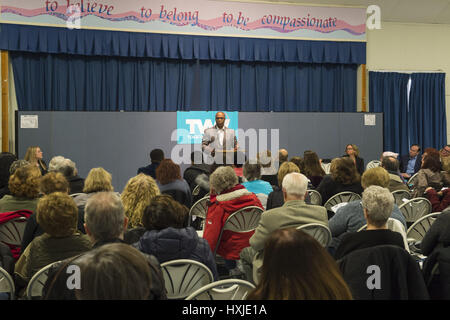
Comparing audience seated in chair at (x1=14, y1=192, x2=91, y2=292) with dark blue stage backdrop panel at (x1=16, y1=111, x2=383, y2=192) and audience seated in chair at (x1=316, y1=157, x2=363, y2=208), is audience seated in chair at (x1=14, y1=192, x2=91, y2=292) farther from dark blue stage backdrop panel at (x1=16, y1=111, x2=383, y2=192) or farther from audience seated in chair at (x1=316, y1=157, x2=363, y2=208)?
dark blue stage backdrop panel at (x1=16, y1=111, x2=383, y2=192)

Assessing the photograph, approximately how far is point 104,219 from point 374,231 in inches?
52.3

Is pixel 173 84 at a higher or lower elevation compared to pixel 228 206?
higher

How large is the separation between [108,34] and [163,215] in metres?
7.97

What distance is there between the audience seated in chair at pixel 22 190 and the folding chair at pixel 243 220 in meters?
1.46

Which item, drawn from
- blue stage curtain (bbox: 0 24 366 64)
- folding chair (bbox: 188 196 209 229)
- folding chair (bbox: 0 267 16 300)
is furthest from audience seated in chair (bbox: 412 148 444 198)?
blue stage curtain (bbox: 0 24 366 64)

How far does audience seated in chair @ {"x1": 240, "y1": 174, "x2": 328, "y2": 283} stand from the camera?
9.30ft

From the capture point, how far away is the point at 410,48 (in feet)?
37.3

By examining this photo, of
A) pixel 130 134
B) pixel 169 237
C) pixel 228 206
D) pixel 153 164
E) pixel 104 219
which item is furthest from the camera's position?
pixel 130 134

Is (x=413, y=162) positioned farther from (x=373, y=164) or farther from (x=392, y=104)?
(x=392, y=104)

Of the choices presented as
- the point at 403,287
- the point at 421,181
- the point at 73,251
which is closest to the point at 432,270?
the point at 403,287

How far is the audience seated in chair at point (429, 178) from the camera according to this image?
5.13 meters

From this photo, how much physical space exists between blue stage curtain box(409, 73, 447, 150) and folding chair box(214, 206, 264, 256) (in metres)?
8.73

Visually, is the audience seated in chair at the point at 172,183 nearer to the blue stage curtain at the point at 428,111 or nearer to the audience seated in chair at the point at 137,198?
the audience seated in chair at the point at 137,198

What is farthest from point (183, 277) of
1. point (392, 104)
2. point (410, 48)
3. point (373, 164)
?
point (410, 48)
